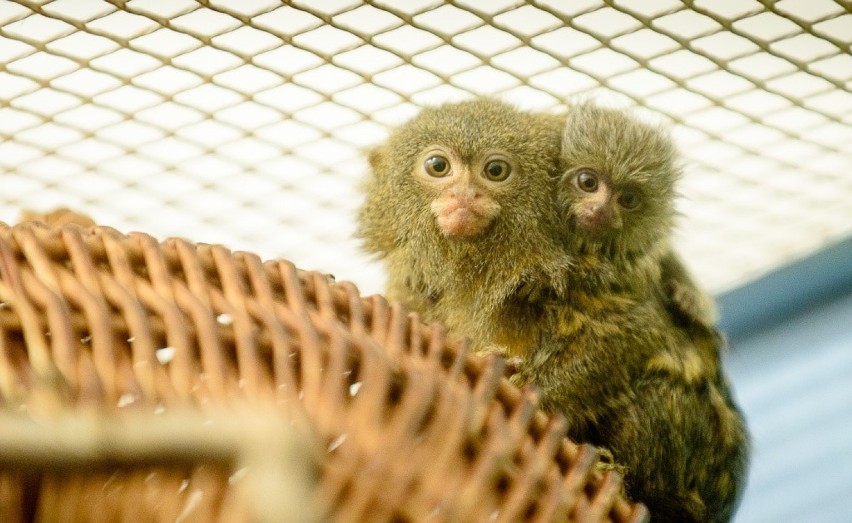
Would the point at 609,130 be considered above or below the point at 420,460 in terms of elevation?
below

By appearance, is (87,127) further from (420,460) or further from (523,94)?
(420,460)

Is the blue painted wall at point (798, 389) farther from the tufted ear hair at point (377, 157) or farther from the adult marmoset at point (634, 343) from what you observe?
the tufted ear hair at point (377, 157)

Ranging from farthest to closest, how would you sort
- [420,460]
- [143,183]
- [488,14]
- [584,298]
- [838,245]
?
Result: 1. [838,245]
2. [143,183]
3. [488,14]
4. [584,298]
5. [420,460]

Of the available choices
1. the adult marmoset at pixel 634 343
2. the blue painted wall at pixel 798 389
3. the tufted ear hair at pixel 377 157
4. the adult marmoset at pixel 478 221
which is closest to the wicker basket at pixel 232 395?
the adult marmoset at pixel 634 343

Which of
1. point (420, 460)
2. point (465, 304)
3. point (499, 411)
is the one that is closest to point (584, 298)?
point (465, 304)

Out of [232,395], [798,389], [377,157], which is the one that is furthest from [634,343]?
[798,389]

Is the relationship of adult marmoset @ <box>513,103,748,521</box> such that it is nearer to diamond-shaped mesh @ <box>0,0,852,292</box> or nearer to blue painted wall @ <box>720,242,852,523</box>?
diamond-shaped mesh @ <box>0,0,852,292</box>
